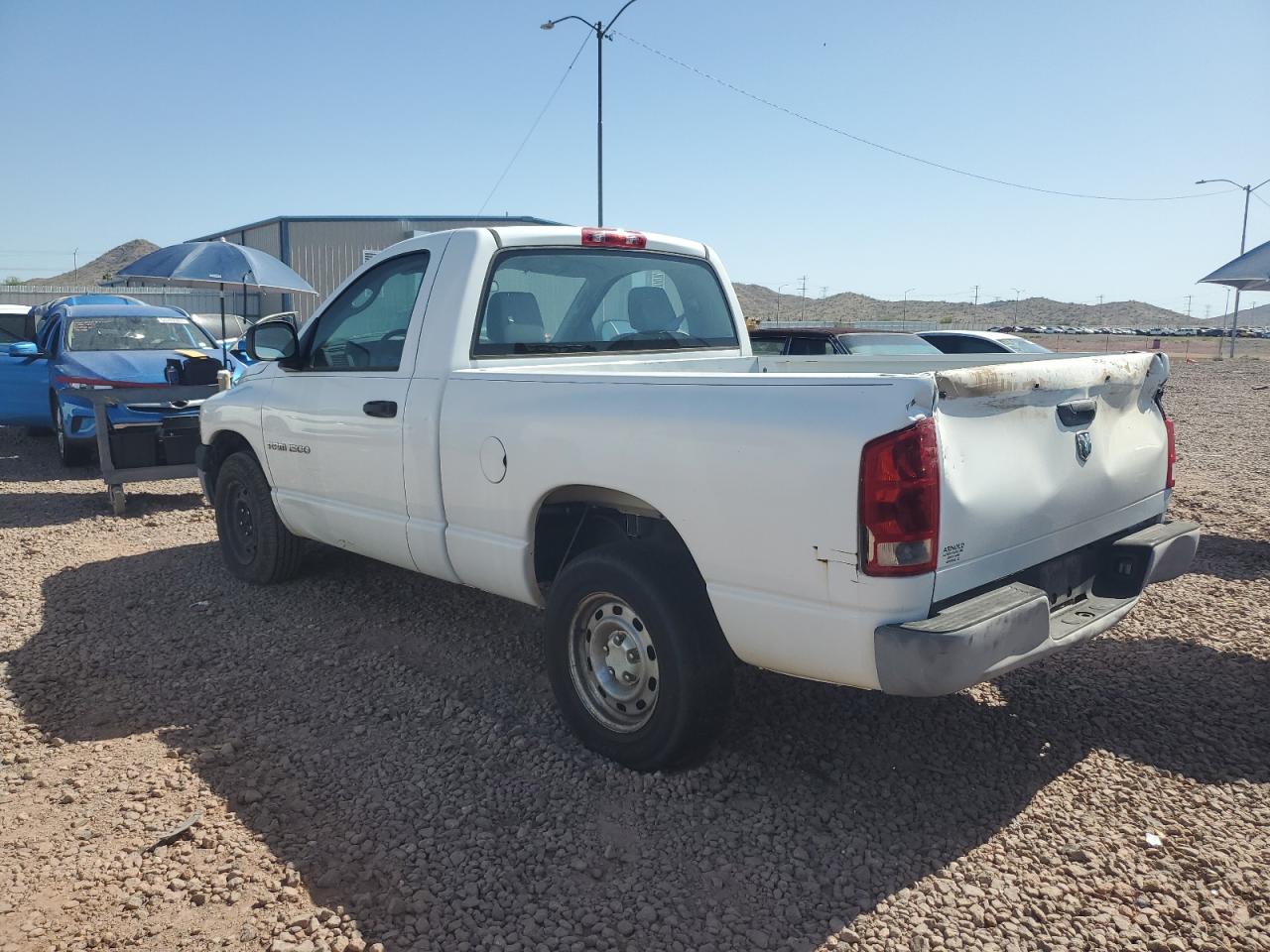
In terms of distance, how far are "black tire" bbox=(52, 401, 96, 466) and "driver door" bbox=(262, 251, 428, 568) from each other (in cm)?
616

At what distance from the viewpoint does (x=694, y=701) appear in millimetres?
3342

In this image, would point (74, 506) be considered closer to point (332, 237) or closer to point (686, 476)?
point (686, 476)

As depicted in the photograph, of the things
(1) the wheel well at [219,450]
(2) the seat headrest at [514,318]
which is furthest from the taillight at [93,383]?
(2) the seat headrest at [514,318]

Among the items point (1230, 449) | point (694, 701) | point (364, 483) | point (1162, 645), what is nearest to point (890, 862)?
point (694, 701)

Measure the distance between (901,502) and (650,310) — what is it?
2478 mm

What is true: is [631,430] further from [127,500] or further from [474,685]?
[127,500]

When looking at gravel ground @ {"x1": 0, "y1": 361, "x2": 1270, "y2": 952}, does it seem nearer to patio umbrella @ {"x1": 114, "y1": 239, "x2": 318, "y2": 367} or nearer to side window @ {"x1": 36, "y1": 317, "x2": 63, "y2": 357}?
side window @ {"x1": 36, "y1": 317, "x2": 63, "y2": 357}

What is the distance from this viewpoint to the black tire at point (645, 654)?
131 inches

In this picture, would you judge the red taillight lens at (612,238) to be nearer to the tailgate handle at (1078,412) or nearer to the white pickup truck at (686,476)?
the white pickup truck at (686,476)

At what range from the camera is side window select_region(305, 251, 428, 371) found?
468 cm

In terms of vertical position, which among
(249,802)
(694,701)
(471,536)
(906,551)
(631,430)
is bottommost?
(249,802)

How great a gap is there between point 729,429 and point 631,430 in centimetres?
44

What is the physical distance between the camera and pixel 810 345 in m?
10.1

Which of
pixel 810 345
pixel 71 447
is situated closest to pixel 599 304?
pixel 810 345
